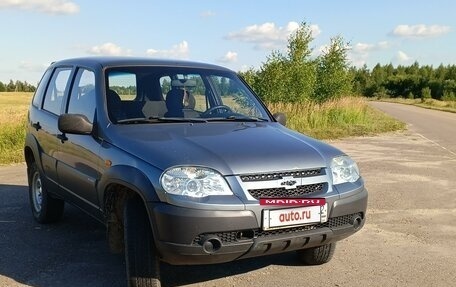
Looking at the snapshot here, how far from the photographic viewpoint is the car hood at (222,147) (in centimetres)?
335

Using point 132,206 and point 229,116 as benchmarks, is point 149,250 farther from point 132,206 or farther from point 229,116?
point 229,116

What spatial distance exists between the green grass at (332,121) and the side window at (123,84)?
11958mm

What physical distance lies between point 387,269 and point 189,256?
1995mm

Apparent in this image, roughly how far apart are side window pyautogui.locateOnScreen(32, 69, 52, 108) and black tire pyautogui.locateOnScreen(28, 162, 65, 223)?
0.72 metres

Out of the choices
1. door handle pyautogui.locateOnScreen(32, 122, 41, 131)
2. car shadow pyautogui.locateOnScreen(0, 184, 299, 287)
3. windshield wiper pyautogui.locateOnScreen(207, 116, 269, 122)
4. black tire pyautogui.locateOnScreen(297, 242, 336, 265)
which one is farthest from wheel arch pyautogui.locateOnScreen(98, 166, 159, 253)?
door handle pyautogui.locateOnScreen(32, 122, 41, 131)

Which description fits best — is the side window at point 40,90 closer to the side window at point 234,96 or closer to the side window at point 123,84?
the side window at point 123,84

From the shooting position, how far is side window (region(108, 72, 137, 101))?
449 cm

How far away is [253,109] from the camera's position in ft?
16.1

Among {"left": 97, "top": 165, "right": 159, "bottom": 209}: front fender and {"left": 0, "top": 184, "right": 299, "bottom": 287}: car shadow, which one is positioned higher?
{"left": 97, "top": 165, "right": 159, "bottom": 209}: front fender

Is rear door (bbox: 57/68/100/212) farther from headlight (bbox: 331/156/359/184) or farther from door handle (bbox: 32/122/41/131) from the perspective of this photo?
headlight (bbox: 331/156/359/184)

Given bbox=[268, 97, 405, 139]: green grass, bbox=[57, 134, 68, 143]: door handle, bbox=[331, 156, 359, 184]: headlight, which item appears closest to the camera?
bbox=[331, 156, 359, 184]: headlight

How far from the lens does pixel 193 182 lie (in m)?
3.28

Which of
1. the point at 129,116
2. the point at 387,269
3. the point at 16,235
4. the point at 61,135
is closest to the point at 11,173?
the point at 16,235

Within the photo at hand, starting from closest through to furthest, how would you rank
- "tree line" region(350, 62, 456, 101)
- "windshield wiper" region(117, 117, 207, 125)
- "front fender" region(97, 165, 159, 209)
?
"front fender" region(97, 165, 159, 209)
"windshield wiper" region(117, 117, 207, 125)
"tree line" region(350, 62, 456, 101)
